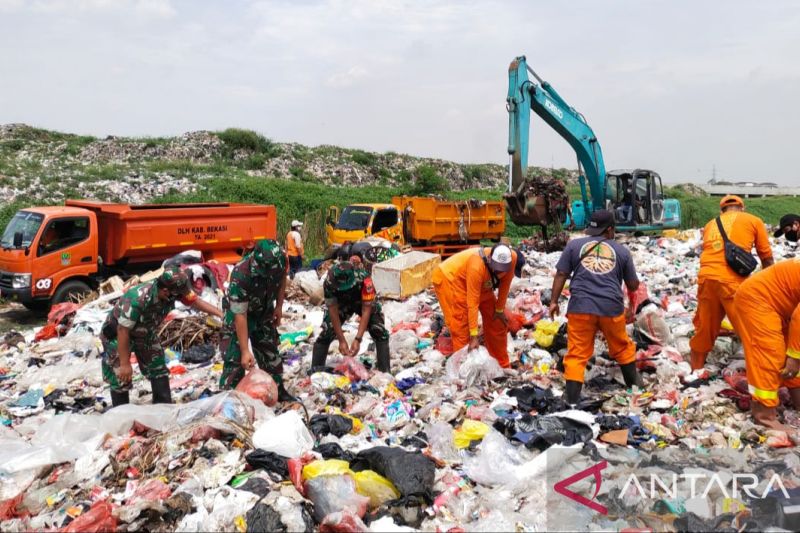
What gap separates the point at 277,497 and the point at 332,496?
32 cm

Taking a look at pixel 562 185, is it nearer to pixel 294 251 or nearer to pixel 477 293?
pixel 294 251

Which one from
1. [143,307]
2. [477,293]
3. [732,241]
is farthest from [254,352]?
[732,241]

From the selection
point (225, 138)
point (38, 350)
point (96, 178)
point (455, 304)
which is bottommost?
point (38, 350)

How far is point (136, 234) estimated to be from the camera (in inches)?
373

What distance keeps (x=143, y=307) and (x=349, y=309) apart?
74.5 inches

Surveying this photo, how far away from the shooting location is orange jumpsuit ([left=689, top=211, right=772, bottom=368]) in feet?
15.7

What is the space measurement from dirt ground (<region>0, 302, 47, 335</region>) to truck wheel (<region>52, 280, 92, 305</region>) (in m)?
0.70

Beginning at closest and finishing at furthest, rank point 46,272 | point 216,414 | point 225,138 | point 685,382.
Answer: point 216,414, point 685,382, point 46,272, point 225,138

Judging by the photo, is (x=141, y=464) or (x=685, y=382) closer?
(x=141, y=464)

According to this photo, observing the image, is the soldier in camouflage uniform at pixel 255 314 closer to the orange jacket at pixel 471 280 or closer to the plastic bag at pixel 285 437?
the plastic bag at pixel 285 437

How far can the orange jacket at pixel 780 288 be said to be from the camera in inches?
155

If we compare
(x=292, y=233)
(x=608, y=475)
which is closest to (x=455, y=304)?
(x=608, y=475)

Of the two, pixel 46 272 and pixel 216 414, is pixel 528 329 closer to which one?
pixel 216 414

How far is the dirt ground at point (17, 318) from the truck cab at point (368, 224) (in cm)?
574
